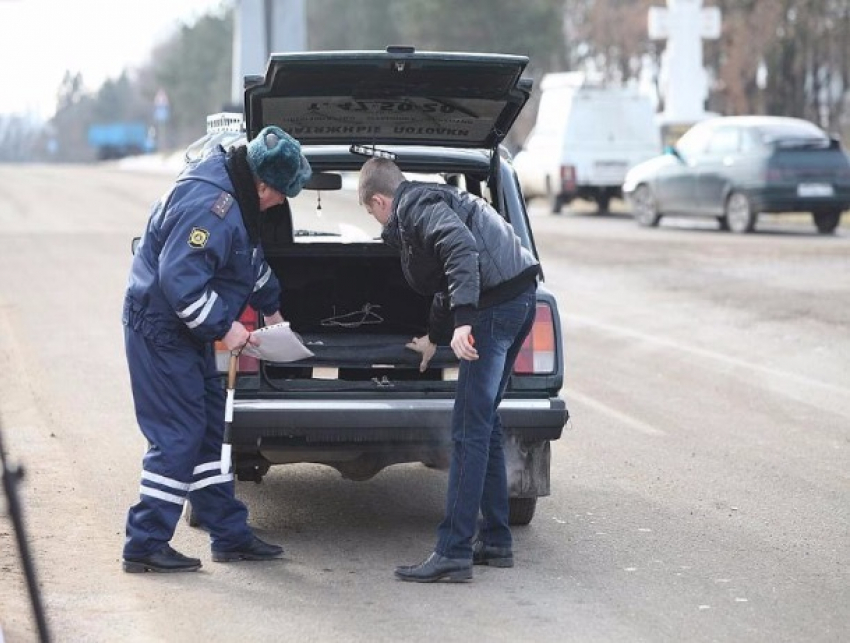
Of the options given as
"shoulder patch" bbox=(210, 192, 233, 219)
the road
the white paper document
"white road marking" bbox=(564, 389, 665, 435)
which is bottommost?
"white road marking" bbox=(564, 389, 665, 435)

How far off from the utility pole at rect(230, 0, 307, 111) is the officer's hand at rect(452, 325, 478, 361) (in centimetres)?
3008

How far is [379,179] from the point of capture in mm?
6129

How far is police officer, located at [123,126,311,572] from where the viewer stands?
6.12 m

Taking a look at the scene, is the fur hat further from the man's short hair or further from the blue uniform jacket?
the man's short hair

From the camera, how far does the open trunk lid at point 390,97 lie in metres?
6.27

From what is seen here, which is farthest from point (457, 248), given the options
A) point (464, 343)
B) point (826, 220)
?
point (826, 220)

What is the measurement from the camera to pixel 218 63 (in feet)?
306

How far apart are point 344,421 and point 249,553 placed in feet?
2.06

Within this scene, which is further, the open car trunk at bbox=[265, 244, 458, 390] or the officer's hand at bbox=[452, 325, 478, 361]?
the open car trunk at bbox=[265, 244, 458, 390]

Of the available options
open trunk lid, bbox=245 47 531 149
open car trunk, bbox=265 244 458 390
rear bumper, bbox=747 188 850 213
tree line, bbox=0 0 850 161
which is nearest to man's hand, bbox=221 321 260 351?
open trunk lid, bbox=245 47 531 149

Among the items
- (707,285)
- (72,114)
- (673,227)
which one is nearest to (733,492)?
(707,285)

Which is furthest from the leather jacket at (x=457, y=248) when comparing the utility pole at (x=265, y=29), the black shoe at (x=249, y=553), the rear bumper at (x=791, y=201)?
the utility pole at (x=265, y=29)

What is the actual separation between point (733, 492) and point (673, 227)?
18241mm

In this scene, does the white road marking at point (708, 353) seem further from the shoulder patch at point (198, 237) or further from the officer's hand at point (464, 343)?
the shoulder patch at point (198, 237)
